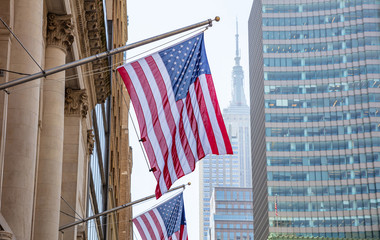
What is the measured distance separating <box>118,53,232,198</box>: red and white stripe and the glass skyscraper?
370 ft

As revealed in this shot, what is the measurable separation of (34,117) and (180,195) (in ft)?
48.0

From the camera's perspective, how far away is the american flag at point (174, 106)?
763 inches

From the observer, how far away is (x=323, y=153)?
136625 mm

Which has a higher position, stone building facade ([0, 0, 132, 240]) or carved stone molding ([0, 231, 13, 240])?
stone building facade ([0, 0, 132, 240])

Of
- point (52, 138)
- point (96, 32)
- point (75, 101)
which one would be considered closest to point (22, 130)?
point (52, 138)

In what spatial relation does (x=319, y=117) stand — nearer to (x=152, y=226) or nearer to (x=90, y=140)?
(x=90, y=140)

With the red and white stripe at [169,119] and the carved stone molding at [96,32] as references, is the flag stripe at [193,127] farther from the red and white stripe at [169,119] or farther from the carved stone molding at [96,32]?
the carved stone molding at [96,32]

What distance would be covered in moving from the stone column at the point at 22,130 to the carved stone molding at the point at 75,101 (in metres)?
9.18

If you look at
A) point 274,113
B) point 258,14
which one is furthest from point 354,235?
point 258,14

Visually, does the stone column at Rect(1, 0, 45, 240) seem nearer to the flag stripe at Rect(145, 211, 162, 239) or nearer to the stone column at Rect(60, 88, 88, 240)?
the stone column at Rect(60, 88, 88, 240)

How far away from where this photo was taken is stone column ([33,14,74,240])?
2203 centimetres

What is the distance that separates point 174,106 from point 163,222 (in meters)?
12.3

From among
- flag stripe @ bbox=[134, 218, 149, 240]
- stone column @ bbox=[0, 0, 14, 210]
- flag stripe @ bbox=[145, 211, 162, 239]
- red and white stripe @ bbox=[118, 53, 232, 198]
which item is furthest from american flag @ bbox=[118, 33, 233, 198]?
flag stripe @ bbox=[134, 218, 149, 240]

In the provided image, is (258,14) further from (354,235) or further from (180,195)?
(180,195)
